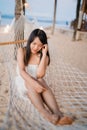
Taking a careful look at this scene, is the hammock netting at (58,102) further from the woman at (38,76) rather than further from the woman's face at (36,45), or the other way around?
the woman's face at (36,45)

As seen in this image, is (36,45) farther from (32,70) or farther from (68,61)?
(68,61)

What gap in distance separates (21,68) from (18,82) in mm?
119

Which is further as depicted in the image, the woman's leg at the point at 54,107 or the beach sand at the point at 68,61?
the beach sand at the point at 68,61

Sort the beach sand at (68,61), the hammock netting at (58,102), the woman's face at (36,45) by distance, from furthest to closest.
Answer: the beach sand at (68,61) < the woman's face at (36,45) < the hammock netting at (58,102)

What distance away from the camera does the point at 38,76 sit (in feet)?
5.19

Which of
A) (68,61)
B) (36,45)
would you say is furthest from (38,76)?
(68,61)

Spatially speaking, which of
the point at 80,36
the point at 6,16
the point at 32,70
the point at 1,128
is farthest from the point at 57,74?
the point at 6,16

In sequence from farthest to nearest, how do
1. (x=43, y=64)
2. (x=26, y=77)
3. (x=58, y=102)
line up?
1. (x=58, y=102)
2. (x=43, y=64)
3. (x=26, y=77)

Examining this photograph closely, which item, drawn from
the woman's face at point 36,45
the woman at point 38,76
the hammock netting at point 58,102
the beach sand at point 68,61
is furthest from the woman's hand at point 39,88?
the beach sand at point 68,61

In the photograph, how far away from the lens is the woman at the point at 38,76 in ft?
4.52

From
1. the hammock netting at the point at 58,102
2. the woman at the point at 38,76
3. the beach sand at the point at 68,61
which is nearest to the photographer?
the hammock netting at the point at 58,102

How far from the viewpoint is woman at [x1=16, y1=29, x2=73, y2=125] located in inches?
54.2

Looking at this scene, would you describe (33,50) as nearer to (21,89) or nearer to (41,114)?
(21,89)

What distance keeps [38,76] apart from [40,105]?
23 cm
